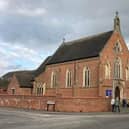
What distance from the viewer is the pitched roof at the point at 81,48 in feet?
184

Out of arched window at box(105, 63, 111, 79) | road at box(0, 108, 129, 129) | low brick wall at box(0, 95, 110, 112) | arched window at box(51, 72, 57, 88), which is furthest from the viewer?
arched window at box(51, 72, 57, 88)

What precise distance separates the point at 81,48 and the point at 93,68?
24.0 feet

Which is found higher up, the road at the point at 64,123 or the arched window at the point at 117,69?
the arched window at the point at 117,69

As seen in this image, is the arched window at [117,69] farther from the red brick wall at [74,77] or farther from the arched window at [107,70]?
the red brick wall at [74,77]

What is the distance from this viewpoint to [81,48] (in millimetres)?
60781

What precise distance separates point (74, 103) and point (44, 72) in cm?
2954

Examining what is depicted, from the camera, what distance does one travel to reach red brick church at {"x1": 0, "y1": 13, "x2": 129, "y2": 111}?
53.8 meters

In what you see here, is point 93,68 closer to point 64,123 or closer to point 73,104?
point 73,104

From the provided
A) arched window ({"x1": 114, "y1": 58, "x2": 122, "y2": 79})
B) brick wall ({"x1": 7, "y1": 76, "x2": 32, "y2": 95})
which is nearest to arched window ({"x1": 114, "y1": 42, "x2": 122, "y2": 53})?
arched window ({"x1": 114, "y1": 58, "x2": 122, "y2": 79})

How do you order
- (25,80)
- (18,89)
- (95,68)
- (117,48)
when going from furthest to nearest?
(25,80), (18,89), (117,48), (95,68)

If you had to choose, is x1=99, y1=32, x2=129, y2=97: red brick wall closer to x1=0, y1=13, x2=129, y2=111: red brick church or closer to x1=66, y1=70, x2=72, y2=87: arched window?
x1=0, y1=13, x2=129, y2=111: red brick church

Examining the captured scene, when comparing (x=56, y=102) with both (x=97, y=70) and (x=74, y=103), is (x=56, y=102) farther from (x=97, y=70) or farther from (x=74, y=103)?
(x=97, y=70)

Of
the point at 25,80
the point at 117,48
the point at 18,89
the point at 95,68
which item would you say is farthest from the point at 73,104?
the point at 25,80

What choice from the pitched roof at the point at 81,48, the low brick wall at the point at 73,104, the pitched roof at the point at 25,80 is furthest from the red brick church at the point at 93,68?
the low brick wall at the point at 73,104
